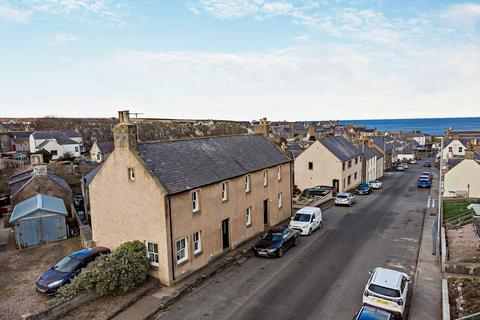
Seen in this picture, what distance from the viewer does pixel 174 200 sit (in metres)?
18.3

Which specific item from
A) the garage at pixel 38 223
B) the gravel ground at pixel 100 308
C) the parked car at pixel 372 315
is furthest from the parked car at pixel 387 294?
the garage at pixel 38 223

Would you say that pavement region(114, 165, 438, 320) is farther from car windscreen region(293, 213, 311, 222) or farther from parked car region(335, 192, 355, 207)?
parked car region(335, 192, 355, 207)

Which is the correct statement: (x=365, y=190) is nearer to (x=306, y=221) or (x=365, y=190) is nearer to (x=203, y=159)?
(x=306, y=221)

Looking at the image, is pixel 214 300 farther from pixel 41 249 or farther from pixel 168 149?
pixel 41 249

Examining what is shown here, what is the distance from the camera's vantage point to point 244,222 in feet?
80.8

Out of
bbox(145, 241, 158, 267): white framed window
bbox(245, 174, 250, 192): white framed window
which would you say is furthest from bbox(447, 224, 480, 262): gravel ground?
bbox(145, 241, 158, 267): white framed window

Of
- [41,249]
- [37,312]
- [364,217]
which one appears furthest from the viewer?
[364,217]

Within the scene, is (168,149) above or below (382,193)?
above

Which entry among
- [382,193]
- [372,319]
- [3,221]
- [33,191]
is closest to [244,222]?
[372,319]

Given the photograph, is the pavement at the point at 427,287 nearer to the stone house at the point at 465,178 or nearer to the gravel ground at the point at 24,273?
the gravel ground at the point at 24,273

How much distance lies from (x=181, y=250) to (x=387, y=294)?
33.5ft

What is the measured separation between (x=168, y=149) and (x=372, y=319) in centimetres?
1402

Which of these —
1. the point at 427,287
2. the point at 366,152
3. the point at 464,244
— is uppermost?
the point at 366,152

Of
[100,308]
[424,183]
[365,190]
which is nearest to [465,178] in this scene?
[365,190]
